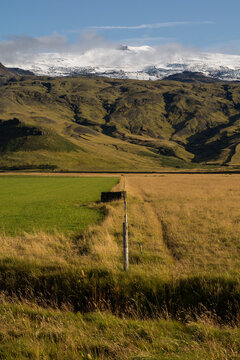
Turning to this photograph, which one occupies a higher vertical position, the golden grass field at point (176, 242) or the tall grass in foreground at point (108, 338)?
the tall grass in foreground at point (108, 338)

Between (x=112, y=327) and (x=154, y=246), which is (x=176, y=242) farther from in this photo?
(x=112, y=327)

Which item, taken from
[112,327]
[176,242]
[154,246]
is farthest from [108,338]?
[176,242]

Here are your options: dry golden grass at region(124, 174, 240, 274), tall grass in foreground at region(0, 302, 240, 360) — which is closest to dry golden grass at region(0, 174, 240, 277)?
dry golden grass at region(124, 174, 240, 274)

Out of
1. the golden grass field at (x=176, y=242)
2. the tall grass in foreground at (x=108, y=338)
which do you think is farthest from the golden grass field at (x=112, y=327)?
the golden grass field at (x=176, y=242)

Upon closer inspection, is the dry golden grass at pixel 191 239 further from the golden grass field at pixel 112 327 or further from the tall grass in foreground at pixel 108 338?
the tall grass in foreground at pixel 108 338

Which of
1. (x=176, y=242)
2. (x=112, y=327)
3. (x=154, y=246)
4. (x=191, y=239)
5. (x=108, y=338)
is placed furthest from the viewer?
(x=191, y=239)

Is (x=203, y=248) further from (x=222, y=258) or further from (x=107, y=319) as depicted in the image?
(x=107, y=319)

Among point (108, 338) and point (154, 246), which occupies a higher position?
point (108, 338)

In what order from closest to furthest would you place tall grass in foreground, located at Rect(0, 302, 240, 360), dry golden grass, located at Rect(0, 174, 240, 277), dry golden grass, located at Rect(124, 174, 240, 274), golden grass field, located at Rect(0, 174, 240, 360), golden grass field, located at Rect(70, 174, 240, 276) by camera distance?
tall grass in foreground, located at Rect(0, 302, 240, 360), golden grass field, located at Rect(0, 174, 240, 360), dry golden grass, located at Rect(0, 174, 240, 277), golden grass field, located at Rect(70, 174, 240, 276), dry golden grass, located at Rect(124, 174, 240, 274)

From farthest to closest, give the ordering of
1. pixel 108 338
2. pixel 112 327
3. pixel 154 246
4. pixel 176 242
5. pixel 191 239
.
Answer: pixel 191 239, pixel 176 242, pixel 154 246, pixel 112 327, pixel 108 338

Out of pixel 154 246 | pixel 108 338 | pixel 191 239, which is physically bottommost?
pixel 191 239

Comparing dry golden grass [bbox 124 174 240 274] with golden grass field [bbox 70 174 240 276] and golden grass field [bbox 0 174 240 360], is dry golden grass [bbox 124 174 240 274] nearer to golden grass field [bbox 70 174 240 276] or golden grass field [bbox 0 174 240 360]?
golden grass field [bbox 70 174 240 276]

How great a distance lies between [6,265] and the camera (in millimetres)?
12008

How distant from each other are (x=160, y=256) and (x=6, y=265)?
6.96 metres
